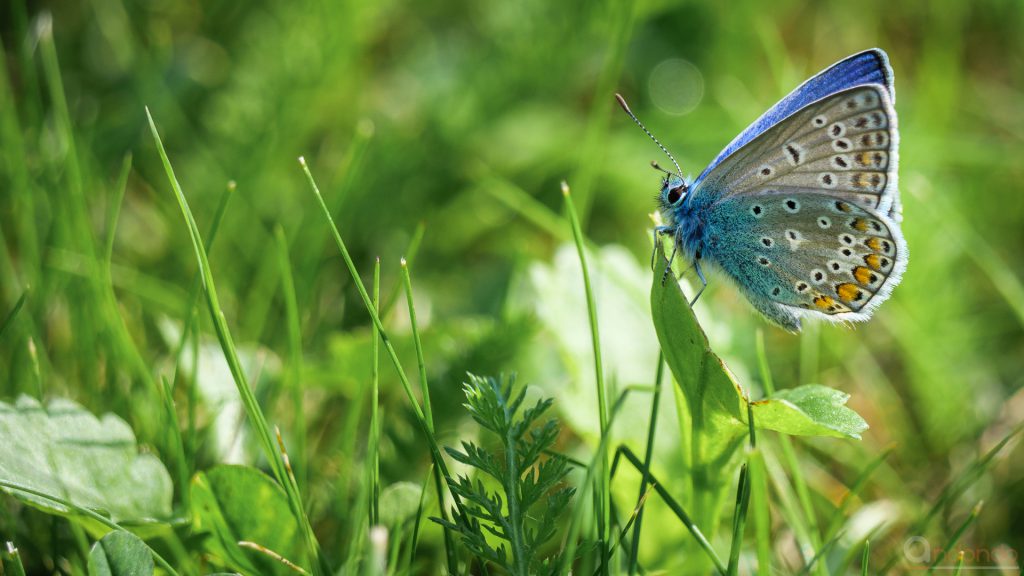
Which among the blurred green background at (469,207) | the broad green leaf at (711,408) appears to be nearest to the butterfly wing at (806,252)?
the blurred green background at (469,207)

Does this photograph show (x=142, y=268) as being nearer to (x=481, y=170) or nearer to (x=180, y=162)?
(x=180, y=162)

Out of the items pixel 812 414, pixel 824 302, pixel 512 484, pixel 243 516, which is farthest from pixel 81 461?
pixel 824 302

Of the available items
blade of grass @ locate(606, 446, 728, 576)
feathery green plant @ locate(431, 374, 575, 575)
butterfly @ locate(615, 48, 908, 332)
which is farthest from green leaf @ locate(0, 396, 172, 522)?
butterfly @ locate(615, 48, 908, 332)

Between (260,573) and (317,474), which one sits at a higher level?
(317,474)

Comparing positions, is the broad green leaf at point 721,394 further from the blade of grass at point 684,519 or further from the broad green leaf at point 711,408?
the blade of grass at point 684,519

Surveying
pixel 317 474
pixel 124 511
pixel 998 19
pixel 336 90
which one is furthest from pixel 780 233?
pixel 998 19

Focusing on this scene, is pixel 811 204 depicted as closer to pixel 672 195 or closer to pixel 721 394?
pixel 672 195
